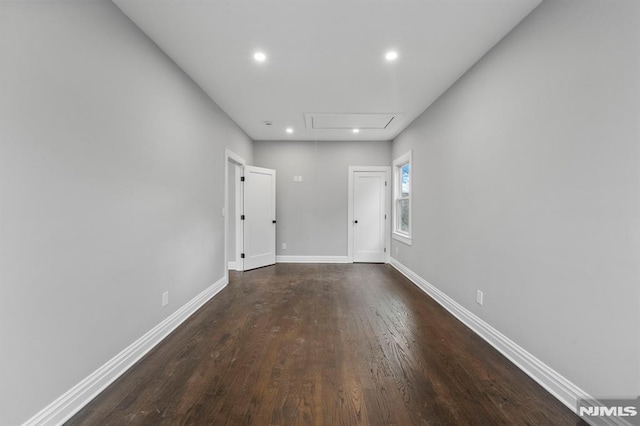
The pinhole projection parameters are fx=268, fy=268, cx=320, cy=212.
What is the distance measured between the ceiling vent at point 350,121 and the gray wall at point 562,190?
1.49 metres

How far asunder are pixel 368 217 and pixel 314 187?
4.23 ft

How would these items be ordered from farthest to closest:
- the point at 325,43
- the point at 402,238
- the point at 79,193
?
the point at 402,238, the point at 325,43, the point at 79,193

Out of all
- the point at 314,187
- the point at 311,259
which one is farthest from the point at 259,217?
the point at 311,259

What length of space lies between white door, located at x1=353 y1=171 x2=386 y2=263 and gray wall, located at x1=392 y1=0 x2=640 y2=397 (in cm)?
282

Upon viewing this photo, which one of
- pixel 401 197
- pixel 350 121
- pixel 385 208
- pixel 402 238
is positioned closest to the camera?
pixel 350 121

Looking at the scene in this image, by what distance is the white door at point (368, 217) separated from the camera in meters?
5.58

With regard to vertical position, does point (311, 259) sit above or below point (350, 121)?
below

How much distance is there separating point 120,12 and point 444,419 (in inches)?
132

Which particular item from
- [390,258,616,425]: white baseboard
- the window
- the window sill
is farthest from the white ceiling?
[390,258,616,425]: white baseboard

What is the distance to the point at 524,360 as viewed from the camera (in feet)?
6.33

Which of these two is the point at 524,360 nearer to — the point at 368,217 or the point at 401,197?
the point at 401,197

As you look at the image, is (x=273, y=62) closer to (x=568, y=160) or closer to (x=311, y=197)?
(x=568, y=160)

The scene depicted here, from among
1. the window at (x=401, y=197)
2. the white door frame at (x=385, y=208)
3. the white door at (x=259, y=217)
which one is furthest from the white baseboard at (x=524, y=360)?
the white door at (x=259, y=217)

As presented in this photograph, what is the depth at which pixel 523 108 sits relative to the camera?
1987 mm
